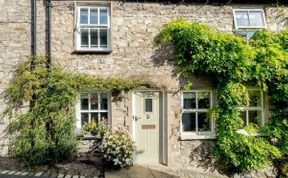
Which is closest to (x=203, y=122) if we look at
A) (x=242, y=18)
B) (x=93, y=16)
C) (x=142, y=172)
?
(x=142, y=172)

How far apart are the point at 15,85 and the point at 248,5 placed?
23.7ft

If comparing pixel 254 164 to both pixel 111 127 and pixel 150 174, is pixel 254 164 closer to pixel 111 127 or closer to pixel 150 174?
pixel 150 174

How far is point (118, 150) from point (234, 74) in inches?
148

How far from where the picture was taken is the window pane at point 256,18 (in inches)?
344

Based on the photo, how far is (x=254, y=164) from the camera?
25.2ft

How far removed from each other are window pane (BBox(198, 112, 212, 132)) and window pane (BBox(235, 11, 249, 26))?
3002mm

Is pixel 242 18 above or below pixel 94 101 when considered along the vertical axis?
above

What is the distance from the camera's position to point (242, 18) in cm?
876

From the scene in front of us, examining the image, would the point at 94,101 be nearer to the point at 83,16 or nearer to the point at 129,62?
the point at 129,62

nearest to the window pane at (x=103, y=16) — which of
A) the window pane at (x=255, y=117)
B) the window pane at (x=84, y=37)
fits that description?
the window pane at (x=84, y=37)

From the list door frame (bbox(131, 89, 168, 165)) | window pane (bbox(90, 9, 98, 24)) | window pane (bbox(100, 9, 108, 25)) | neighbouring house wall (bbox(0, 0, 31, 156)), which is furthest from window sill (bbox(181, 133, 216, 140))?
neighbouring house wall (bbox(0, 0, 31, 156))

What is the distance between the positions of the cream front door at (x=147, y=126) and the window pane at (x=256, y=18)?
385cm

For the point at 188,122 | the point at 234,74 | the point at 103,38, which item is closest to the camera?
the point at 234,74

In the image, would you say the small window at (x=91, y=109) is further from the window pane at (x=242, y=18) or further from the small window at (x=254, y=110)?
the window pane at (x=242, y=18)
